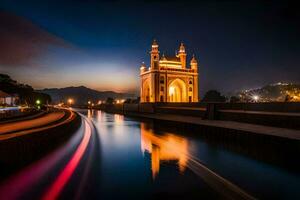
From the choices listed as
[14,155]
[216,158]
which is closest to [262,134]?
[216,158]

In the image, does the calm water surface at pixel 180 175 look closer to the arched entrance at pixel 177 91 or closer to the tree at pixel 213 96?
the arched entrance at pixel 177 91

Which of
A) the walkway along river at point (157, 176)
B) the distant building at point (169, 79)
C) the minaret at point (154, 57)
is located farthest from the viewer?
the minaret at point (154, 57)

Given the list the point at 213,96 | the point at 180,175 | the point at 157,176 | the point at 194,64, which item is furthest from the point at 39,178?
the point at 213,96

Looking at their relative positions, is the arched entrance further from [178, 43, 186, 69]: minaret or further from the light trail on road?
the light trail on road

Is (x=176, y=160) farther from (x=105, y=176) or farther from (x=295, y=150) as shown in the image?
(x=295, y=150)

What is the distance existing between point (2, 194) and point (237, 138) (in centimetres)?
1399

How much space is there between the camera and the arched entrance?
97.1 m

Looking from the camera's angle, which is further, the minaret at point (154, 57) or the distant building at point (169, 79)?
the minaret at point (154, 57)

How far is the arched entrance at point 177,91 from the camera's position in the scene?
9712 cm

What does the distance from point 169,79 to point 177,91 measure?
7.17m

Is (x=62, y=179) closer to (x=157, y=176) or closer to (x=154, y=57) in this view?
(x=157, y=176)

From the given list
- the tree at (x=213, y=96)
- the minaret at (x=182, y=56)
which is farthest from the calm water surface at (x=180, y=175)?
the tree at (x=213, y=96)

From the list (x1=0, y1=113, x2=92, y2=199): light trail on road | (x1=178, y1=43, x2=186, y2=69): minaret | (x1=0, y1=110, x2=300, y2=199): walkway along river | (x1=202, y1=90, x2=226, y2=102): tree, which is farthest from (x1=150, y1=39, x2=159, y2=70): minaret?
(x1=0, y1=113, x2=92, y2=199): light trail on road

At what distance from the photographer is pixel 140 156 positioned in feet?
40.3
